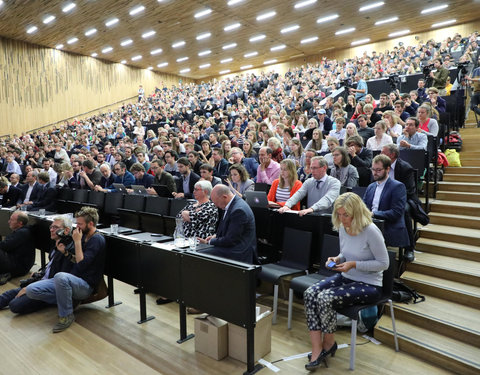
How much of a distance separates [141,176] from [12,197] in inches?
119

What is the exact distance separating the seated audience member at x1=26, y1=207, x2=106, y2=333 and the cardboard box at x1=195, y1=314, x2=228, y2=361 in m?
1.19

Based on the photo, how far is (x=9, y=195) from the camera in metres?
7.17

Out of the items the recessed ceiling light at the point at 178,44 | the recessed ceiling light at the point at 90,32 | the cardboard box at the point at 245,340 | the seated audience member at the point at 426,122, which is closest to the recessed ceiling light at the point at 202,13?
the recessed ceiling light at the point at 178,44

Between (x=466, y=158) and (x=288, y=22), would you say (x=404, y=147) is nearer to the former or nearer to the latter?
(x=466, y=158)

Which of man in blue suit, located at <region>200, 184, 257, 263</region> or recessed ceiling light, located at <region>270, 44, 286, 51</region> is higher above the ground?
recessed ceiling light, located at <region>270, 44, 286, 51</region>

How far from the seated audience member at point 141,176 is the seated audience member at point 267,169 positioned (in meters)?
2.12

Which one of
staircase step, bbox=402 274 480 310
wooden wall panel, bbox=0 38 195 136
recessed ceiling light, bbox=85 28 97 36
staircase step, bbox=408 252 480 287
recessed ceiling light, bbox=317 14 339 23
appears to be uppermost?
recessed ceiling light, bbox=317 14 339 23

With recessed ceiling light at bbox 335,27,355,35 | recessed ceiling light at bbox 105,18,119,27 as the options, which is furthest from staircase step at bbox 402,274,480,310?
recessed ceiling light at bbox 335,27,355,35

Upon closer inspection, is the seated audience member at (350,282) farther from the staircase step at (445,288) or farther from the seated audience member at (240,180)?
the seated audience member at (240,180)

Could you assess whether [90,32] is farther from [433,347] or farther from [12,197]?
[433,347]

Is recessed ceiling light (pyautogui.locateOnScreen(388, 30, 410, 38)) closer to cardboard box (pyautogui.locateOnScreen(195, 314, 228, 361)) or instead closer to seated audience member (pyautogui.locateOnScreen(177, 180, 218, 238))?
seated audience member (pyautogui.locateOnScreen(177, 180, 218, 238))

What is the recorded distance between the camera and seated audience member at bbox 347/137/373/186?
442 centimetres

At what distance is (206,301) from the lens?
2623 millimetres

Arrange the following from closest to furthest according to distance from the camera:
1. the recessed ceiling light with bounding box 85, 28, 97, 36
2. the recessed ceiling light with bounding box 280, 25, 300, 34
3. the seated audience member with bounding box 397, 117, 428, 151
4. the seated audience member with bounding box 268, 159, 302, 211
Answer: the seated audience member with bounding box 268, 159, 302, 211, the seated audience member with bounding box 397, 117, 428, 151, the recessed ceiling light with bounding box 85, 28, 97, 36, the recessed ceiling light with bounding box 280, 25, 300, 34
